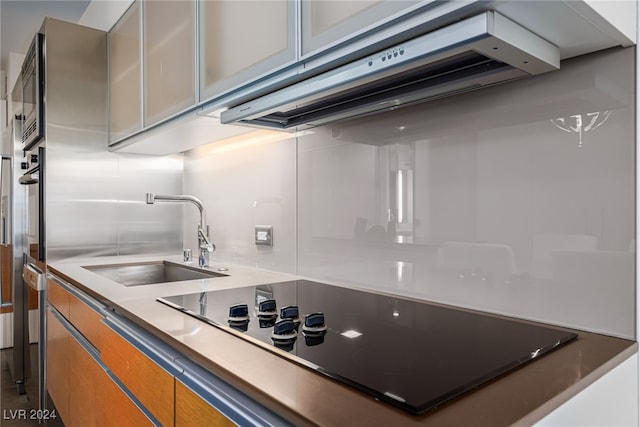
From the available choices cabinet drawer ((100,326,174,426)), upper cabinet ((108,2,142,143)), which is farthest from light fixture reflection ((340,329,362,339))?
upper cabinet ((108,2,142,143))

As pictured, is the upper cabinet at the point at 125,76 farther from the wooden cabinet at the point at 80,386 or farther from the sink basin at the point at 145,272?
the wooden cabinet at the point at 80,386

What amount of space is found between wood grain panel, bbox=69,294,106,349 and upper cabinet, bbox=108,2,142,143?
83 cm

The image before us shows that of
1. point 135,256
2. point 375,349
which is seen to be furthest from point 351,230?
point 135,256

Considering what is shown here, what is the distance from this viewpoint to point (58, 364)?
2217 mm

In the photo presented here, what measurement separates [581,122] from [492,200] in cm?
27

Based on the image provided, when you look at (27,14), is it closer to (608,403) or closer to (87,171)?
(87,171)

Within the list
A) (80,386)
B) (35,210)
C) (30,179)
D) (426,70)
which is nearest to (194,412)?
(426,70)

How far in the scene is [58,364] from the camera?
7.27 feet

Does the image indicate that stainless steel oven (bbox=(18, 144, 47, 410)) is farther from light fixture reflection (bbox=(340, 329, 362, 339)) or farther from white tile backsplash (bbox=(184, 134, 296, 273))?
light fixture reflection (bbox=(340, 329, 362, 339))

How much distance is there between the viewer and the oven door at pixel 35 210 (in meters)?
2.46

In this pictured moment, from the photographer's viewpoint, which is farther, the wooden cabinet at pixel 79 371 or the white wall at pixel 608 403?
the wooden cabinet at pixel 79 371

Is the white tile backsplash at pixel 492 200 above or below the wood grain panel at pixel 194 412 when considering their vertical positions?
above

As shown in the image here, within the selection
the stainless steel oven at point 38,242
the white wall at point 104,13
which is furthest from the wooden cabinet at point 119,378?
the white wall at point 104,13

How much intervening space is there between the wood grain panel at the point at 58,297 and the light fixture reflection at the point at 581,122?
2.01 m
